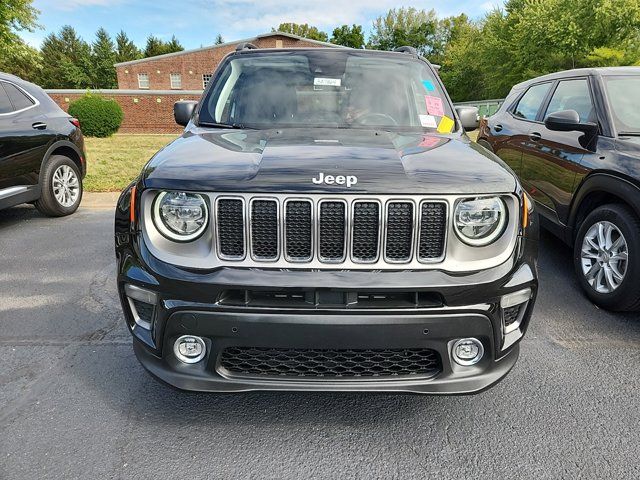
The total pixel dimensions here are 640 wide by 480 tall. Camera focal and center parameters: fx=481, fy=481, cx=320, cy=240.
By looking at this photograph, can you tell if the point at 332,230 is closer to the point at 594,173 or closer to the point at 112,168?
the point at 594,173

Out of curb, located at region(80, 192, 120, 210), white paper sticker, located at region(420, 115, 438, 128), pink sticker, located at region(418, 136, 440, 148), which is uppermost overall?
white paper sticker, located at region(420, 115, 438, 128)

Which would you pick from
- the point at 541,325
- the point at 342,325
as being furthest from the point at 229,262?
the point at 541,325

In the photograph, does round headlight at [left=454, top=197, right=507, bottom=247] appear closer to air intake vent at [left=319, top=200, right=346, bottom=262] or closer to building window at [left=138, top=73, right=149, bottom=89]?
air intake vent at [left=319, top=200, right=346, bottom=262]

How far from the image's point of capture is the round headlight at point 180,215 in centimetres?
198

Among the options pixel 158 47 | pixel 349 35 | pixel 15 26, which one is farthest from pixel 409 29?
pixel 15 26

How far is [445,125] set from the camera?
304cm

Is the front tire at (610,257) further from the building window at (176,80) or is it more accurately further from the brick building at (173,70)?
the building window at (176,80)

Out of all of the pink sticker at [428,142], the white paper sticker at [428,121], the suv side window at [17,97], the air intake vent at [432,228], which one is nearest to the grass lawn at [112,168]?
the suv side window at [17,97]

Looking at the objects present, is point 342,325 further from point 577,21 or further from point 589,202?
point 577,21

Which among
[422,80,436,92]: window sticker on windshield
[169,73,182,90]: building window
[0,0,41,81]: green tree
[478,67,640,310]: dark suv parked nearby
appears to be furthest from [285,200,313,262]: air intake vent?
[169,73,182,90]: building window

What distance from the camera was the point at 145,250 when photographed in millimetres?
2010

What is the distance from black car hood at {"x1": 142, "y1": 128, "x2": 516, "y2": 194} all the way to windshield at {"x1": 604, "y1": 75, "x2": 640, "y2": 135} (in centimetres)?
195

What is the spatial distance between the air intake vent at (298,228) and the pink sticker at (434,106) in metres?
1.61

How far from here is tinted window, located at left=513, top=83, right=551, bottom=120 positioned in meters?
5.10
